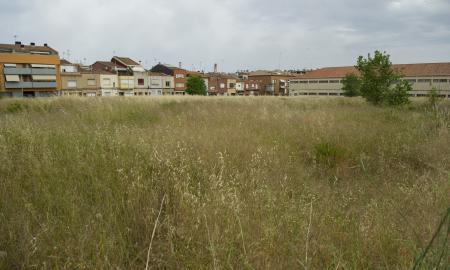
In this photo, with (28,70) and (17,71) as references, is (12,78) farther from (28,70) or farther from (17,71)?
(28,70)

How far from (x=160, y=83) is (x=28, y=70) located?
2709 centimetres

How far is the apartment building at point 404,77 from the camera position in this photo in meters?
46.5

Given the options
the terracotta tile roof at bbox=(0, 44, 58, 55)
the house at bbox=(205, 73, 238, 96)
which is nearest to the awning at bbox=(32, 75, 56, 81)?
the terracotta tile roof at bbox=(0, 44, 58, 55)

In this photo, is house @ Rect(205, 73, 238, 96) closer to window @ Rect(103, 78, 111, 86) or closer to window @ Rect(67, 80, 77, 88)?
window @ Rect(103, 78, 111, 86)

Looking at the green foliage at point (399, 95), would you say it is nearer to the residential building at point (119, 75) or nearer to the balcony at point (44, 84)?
the balcony at point (44, 84)

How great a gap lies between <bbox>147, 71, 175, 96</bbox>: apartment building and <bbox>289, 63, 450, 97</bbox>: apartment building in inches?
1256

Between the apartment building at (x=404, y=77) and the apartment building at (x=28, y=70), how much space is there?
54.2m

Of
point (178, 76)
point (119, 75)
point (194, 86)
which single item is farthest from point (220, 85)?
point (119, 75)

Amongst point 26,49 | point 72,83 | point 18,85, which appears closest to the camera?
point 18,85

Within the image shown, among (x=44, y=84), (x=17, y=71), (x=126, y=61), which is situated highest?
(x=126, y=61)

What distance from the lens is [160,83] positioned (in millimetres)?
65375

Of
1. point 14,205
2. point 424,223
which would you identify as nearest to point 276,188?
point 424,223

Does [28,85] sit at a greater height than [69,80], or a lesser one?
lesser

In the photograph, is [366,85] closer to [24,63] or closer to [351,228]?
[351,228]
